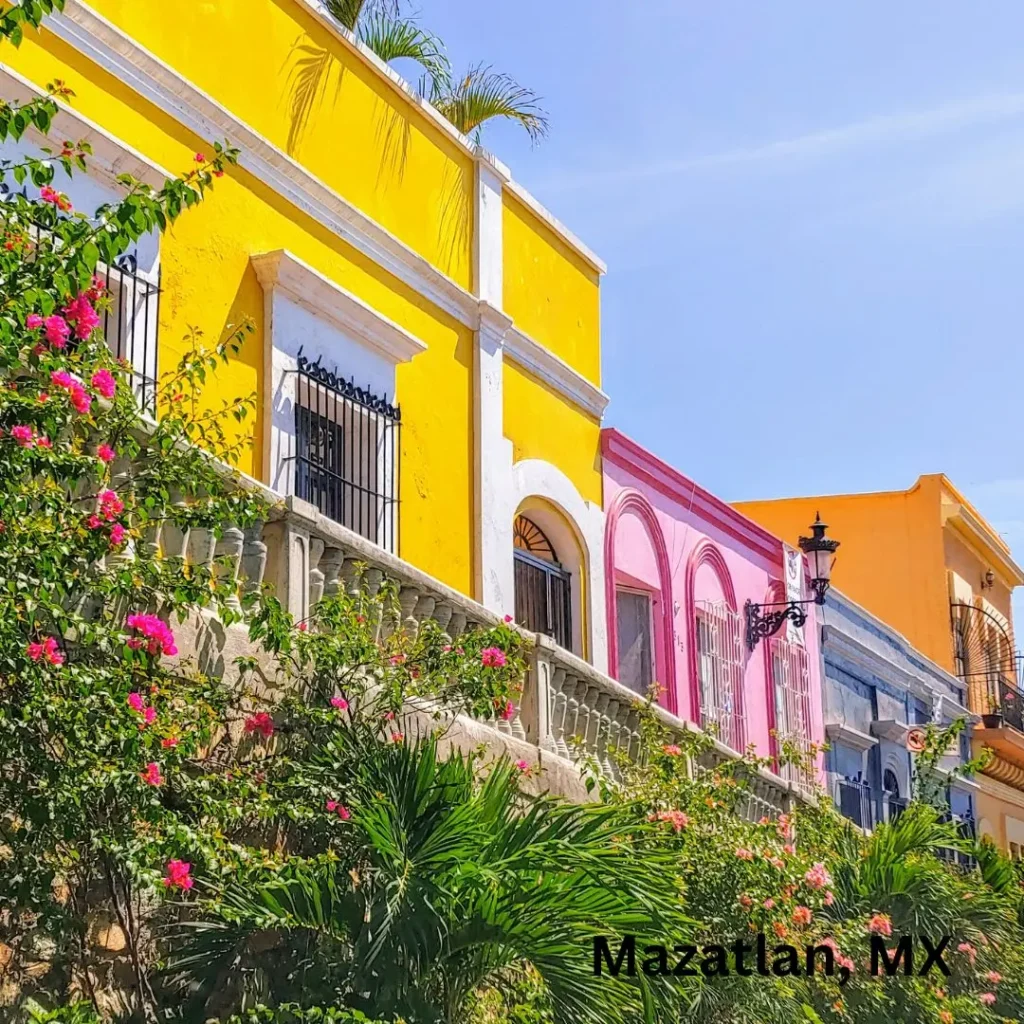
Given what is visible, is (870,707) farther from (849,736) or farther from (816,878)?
(816,878)

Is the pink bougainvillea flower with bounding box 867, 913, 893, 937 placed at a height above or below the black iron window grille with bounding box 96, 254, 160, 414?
below

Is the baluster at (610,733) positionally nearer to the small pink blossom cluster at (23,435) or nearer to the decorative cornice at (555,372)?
the decorative cornice at (555,372)

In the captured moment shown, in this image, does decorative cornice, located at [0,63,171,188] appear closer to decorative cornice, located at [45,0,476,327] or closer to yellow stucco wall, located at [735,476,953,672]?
decorative cornice, located at [45,0,476,327]

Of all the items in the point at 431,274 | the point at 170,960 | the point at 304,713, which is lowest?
the point at 170,960

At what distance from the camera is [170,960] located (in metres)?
5.98

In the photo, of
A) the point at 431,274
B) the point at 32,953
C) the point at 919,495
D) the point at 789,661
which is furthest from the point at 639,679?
the point at 919,495

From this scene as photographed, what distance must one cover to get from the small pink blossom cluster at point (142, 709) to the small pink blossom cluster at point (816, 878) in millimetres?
4269

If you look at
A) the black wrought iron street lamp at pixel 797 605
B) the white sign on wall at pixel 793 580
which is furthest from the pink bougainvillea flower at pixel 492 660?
the white sign on wall at pixel 793 580

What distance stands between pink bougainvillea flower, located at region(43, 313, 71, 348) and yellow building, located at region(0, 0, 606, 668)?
11.0 ft

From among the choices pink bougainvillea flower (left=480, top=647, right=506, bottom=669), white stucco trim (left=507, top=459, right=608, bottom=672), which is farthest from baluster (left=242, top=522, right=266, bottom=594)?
white stucco trim (left=507, top=459, right=608, bottom=672)

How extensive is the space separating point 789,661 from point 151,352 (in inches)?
420

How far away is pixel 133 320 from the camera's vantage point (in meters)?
8.95

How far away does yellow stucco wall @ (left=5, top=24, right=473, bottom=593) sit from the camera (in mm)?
9172

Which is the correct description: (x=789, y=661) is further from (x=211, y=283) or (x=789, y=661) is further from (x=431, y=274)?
(x=211, y=283)
